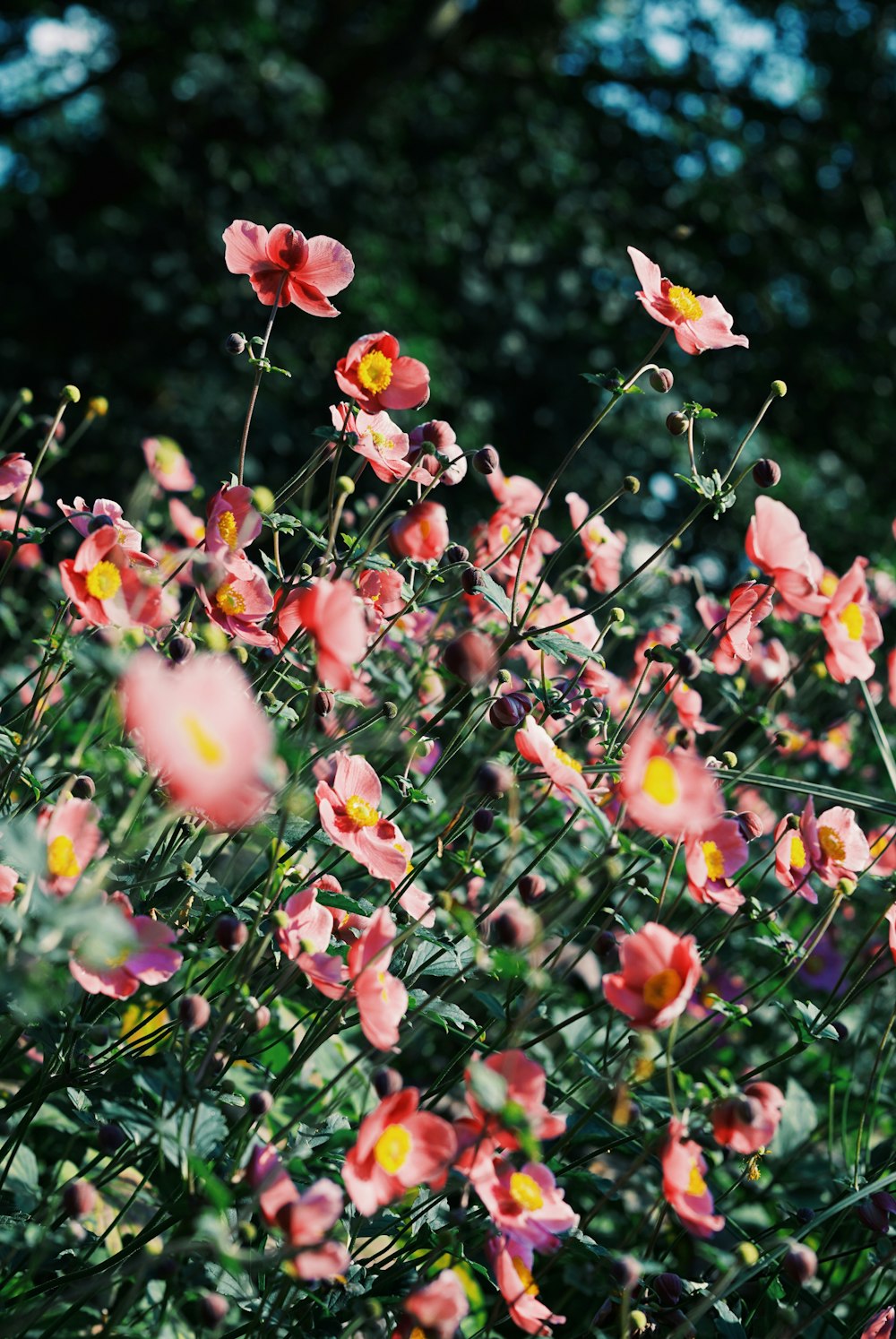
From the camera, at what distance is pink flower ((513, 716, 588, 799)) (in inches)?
44.7

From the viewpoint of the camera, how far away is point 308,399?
5.73m

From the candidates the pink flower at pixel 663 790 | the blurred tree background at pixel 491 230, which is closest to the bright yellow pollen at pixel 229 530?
the pink flower at pixel 663 790

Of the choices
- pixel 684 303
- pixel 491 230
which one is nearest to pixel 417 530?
pixel 684 303

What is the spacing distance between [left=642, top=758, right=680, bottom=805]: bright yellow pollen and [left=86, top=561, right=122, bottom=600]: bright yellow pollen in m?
0.59

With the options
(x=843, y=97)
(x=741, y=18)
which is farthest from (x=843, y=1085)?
(x=741, y=18)

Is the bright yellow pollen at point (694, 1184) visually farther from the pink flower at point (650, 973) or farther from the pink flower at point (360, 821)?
the pink flower at point (360, 821)

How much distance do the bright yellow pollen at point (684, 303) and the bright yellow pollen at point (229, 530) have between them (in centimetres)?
61

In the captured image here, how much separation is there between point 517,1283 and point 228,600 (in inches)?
28.8

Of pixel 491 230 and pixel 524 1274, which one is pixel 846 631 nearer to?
pixel 524 1274

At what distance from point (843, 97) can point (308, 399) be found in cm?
305

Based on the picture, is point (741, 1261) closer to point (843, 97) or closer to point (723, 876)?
point (723, 876)

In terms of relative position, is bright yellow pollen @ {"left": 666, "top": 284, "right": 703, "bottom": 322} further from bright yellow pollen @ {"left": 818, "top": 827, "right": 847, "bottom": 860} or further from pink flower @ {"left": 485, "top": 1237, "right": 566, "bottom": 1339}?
pink flower @ {"left": 485, "top": 1237, "right": 566, "bottom": 1339}

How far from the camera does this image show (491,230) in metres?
6.11

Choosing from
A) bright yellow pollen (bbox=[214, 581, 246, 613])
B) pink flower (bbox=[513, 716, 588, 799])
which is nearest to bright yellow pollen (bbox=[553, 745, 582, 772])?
pink flower (bbox=[513, 716, 588, 799])
